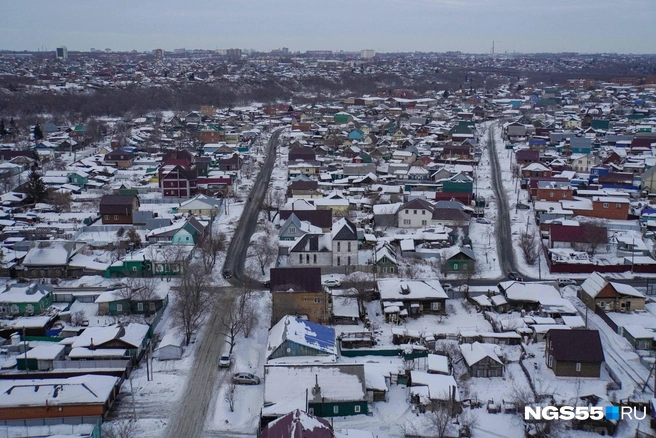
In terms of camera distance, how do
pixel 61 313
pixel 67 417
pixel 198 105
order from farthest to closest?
1. pixel 198 105
2. pixel 61 313
3. pixel 67 417

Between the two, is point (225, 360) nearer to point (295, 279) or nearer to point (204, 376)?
point (204, 376)

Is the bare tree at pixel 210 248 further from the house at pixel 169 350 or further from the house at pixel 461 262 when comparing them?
the house at pixel 461 262

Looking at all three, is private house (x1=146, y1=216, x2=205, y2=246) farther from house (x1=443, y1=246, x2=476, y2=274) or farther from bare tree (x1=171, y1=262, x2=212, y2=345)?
house (x1=443, y1=246, x2=476, y2=274)

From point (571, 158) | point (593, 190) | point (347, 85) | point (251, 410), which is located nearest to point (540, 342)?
point (251, 410)

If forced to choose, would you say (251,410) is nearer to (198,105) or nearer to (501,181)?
(501,181)

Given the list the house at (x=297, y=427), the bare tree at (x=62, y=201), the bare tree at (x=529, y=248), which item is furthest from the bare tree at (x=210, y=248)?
the bare tree at (x=529, y=248)

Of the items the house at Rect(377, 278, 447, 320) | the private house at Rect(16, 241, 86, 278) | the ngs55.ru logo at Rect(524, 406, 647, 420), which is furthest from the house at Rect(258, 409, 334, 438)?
the private house at Rect(16, 241, 86, 278)
